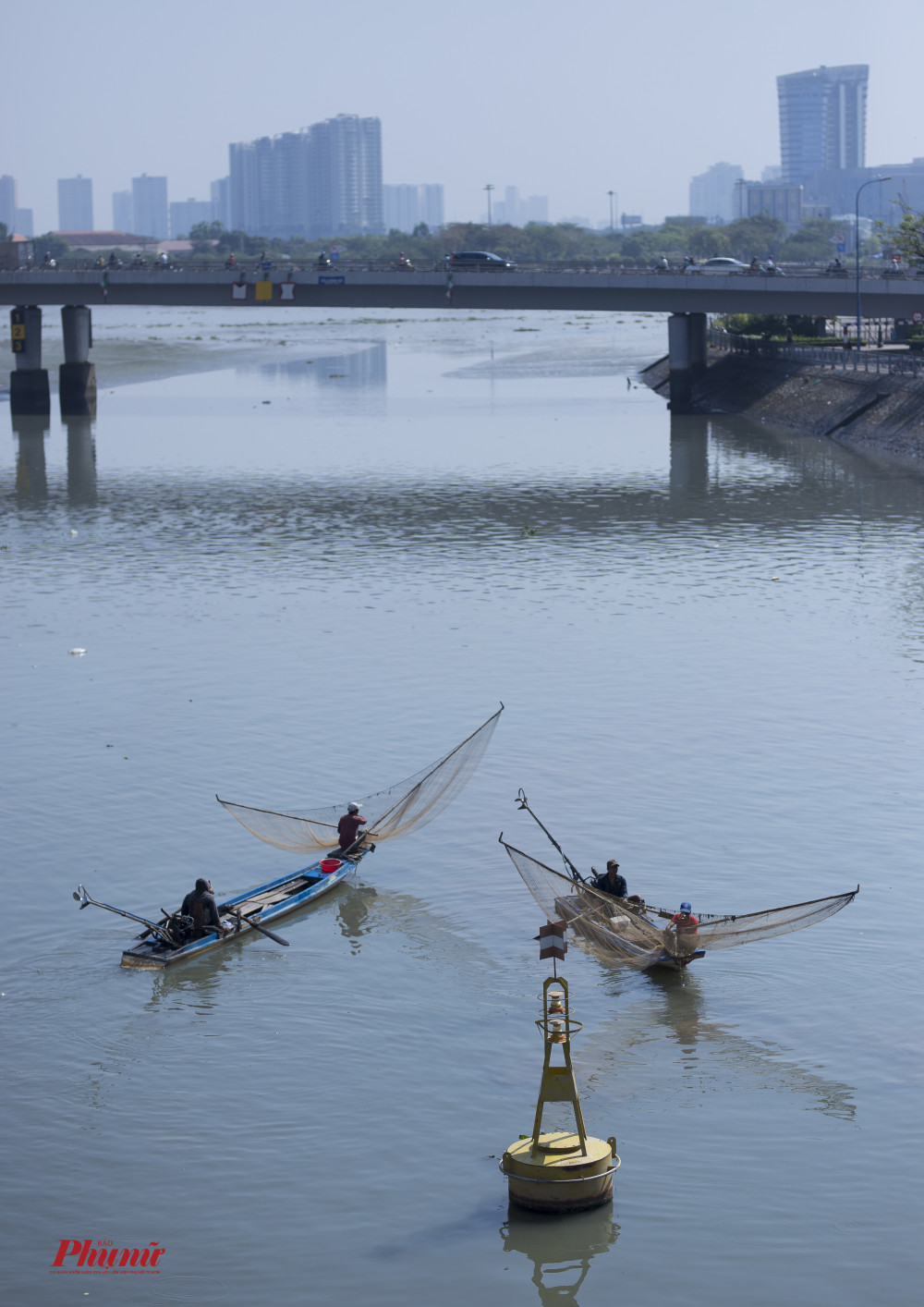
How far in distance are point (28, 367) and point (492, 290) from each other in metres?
29.7

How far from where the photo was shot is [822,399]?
85125mm

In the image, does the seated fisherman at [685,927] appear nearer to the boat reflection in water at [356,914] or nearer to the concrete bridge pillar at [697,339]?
the boat reflection in water at [356,914]

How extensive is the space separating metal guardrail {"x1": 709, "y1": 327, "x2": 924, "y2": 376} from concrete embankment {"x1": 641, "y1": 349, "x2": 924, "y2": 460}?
44cm

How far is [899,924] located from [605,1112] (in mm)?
6973

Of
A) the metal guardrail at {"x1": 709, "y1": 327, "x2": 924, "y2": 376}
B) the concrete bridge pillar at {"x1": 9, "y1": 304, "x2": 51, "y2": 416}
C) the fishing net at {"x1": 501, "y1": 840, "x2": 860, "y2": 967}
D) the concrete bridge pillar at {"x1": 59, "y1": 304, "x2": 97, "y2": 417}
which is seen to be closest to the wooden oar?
the fishing net at {"x1": 501, "y1": 840, "x2": 860, "y2": 967}

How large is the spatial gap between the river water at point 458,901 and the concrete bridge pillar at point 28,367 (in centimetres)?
3943

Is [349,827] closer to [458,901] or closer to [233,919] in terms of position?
[458,901]

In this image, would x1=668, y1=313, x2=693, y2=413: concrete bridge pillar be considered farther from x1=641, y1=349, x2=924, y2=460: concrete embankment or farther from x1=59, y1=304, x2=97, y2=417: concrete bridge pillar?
x1=59, y1=304, x2=97, y2=417: concrete bridge pillar

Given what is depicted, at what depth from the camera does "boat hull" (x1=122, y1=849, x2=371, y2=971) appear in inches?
851

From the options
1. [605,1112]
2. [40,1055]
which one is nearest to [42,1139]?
[40,1055]

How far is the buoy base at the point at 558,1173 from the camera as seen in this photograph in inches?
595

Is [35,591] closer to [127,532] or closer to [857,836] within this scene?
[127,532]

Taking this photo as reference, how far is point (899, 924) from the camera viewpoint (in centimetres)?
2262

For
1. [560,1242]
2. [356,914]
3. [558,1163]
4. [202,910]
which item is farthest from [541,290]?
[560,1242]
